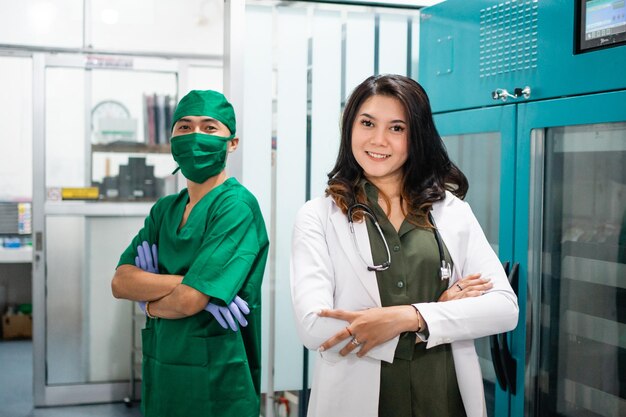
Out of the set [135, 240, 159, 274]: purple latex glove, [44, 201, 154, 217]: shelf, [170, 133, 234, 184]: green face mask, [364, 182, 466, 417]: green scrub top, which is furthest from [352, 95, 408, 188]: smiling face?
[44, 201, 154, 217]: shelf

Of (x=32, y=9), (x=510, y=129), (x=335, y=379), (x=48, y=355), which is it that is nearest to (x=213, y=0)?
(x=32, y=9)

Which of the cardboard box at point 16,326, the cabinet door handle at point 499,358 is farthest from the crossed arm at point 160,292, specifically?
the cardboard box at point 16,326

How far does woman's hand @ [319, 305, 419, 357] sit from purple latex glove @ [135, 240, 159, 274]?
871mm

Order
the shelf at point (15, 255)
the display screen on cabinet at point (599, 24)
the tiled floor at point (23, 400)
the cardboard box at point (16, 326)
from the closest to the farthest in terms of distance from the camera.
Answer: the display screen on cabinet at point (599, 24)
the tiled floor at point (23, 400)
the shelf at point (15, 255)
the cardboard box at point (16, 326)

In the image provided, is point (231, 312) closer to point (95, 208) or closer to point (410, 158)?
point (410, 158)

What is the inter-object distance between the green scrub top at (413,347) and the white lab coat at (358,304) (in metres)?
0.03

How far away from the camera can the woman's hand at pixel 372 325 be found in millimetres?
1480

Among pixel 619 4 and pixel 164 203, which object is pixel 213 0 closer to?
pixel 164 203

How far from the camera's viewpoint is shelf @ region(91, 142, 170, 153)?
14.6 ft

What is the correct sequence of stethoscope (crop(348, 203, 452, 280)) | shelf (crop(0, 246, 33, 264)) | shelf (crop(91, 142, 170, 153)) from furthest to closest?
shelf (crop(0, 246, 33, 264)), shelf (crop(91, 142, 170, 153)), stethoscope (crop(348, 203, 452, 280))

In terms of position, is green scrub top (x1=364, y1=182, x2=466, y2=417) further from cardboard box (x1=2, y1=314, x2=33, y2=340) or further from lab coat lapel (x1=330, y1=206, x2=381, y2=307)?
cardboard box (x1=2, y1=314, x2=33, y2=340)

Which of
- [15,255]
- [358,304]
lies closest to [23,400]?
[15,255]

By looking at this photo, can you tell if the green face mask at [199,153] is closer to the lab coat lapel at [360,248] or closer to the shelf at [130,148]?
the lab coat lapel at [360,248]

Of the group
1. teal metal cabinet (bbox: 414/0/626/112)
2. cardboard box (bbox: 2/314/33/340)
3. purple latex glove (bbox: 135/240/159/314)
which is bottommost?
cardboard box (bbox: 2/314/33/340)
